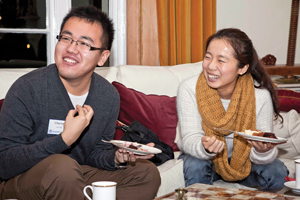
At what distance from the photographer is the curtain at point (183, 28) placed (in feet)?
10.1

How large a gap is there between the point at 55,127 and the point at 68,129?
192mm

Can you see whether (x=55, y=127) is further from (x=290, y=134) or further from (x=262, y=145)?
(x=290, y=134)

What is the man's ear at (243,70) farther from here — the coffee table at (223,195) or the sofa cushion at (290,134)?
the coffee table at (223,195)

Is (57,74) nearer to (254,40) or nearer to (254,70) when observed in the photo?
(254,70)

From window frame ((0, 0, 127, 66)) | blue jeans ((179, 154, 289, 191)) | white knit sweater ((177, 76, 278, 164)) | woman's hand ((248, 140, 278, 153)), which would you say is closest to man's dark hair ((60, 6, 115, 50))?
white knit sweater ((177, 76, 278, 164))

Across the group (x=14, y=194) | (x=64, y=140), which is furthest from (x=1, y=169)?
(x=64, y=140)

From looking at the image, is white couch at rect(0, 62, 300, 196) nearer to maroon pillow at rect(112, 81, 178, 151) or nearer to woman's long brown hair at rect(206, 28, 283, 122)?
maroon pillow at rect(112, 81, 178, 151)

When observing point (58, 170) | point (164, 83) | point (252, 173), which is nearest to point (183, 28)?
point (164, 83)

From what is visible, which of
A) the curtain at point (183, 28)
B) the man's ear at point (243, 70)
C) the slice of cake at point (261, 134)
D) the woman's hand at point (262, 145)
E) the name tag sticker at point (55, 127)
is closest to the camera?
the name tag sticker at point (55, 127)

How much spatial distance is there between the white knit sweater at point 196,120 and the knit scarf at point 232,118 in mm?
41

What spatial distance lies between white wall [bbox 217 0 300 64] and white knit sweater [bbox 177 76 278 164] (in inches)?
69.4

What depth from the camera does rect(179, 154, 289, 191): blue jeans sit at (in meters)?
1.93

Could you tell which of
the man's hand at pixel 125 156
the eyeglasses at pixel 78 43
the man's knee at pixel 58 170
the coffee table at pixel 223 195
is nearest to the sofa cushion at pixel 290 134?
the coffee table at pixel 223 195

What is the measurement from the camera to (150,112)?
7.77 ft
